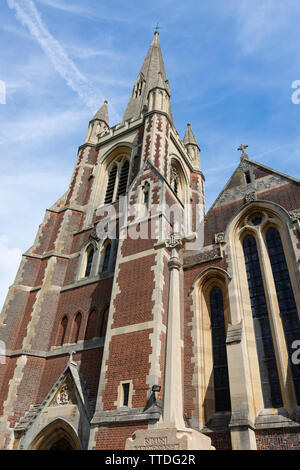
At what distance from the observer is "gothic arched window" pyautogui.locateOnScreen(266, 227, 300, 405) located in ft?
34.8

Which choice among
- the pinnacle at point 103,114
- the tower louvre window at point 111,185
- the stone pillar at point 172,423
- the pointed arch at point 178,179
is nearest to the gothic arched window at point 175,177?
the pointed arch at point 178,179

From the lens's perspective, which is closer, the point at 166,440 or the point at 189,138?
the point at 166,440

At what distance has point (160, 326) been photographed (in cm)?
1134

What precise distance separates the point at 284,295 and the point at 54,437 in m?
9.30

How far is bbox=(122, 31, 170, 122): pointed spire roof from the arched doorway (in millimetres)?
24055

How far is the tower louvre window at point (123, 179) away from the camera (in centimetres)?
2167

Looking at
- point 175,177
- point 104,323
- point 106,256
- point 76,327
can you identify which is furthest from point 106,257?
point 175,177

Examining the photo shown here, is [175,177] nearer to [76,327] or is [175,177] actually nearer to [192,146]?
[192,146]

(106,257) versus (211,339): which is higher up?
(106,257)

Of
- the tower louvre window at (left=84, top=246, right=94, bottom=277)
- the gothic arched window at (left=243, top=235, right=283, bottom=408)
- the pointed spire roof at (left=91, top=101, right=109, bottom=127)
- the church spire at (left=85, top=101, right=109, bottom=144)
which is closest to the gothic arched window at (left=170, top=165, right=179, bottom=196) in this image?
the church spire at (left=85, top=101, right=109, bottom=144)

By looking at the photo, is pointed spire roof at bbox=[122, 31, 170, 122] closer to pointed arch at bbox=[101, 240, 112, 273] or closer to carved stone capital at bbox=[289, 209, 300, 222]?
pointed arch at bbox=[101, 240, 112, 273]

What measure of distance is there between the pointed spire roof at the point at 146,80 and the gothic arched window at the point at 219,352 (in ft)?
69.2

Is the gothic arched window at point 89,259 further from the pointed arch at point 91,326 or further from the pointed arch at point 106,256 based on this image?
the pointed arch at point 91,326

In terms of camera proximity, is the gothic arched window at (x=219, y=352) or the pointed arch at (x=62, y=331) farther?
the pointed arch at (x=62, y=331)
